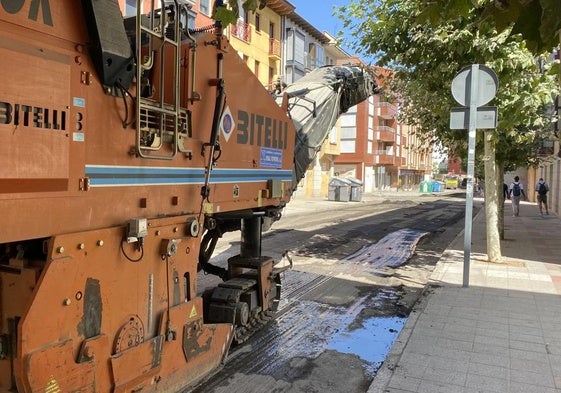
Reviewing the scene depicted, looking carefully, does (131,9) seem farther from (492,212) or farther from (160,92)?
(492,212)

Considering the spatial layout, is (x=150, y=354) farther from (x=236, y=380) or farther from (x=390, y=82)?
(x=390, y=82)

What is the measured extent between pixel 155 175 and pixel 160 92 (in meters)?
0.56

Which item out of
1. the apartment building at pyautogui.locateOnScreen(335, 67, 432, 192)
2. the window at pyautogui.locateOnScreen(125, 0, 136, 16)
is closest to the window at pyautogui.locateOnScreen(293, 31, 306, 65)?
the apartment building at pyautogui.locateOnScreen(335, 67, 432, 192)

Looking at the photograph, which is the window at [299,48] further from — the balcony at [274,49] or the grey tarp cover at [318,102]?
the grey tarp cover at [318,102]

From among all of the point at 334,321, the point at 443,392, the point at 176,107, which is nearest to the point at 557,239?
the point at 334,321

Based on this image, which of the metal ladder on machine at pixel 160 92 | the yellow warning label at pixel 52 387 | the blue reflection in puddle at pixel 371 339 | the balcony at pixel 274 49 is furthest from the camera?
the balcony at pixel 274 49

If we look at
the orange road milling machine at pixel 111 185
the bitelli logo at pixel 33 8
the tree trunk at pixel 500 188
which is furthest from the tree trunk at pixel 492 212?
the bitelli logo at pixel 33 8

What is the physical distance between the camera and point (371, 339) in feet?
18.2

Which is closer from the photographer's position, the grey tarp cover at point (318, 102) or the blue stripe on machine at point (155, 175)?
the blue stripe on machine at point (155, 175)

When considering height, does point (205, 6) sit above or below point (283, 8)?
below

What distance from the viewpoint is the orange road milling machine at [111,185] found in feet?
8.13

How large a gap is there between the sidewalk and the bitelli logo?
353 centimetres

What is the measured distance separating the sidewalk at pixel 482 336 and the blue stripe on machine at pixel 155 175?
7.09 ft

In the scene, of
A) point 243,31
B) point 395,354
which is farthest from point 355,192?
point 395,354
